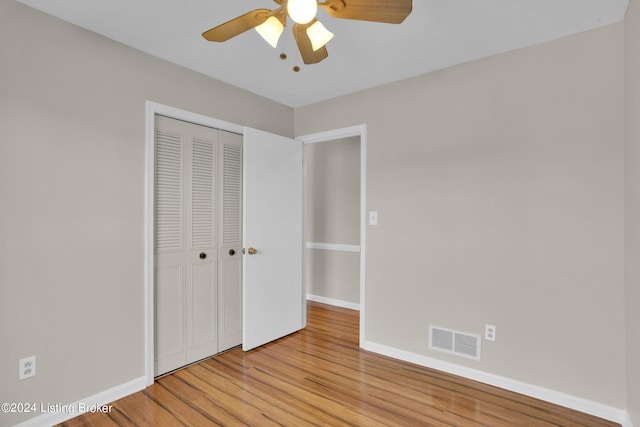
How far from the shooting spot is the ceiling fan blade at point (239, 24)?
56.7 inches

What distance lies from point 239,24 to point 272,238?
6.86 ft

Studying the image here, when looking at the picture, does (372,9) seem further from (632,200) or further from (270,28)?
(632,200)

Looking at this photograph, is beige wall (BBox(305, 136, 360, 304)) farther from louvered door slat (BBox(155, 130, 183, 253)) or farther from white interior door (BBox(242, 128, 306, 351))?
louvered door slat (BBox(155, 130, 183, 253))

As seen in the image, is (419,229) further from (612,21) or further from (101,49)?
(101,49)

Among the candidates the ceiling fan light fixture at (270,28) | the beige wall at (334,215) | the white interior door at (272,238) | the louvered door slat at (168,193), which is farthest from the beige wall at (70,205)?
the beige wall at (334,215)

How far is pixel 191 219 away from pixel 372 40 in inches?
76.1

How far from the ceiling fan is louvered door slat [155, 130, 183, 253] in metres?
1.25

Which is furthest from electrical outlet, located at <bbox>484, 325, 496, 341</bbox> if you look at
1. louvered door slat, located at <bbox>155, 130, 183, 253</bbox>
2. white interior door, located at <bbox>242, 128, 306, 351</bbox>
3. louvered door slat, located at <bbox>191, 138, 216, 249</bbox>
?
louvered door slat, located at <bbox>155, 130, 183, 253</bbox>

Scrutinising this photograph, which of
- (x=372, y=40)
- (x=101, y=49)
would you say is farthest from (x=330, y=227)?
(x=101, y=49)

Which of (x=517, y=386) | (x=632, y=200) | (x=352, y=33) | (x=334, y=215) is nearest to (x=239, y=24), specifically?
(x=352, y=33)

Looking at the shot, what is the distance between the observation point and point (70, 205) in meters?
2.07

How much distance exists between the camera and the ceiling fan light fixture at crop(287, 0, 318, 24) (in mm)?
1305

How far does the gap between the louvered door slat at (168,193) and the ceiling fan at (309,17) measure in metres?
1.25

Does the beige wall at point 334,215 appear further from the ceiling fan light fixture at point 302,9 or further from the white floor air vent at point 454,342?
the ceiling fan light fixture at point 302,9
